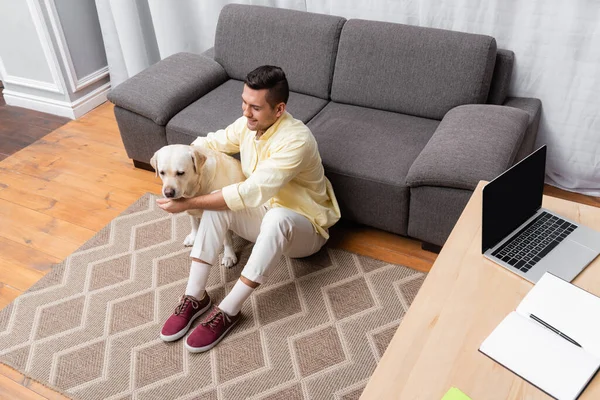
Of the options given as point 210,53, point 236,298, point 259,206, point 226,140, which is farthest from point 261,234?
point 210,53

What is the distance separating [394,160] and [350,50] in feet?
2.26

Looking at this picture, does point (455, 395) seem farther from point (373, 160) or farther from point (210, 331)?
point (373, 160)

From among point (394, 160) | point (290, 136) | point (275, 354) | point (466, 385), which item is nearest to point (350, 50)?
point (394, 160)

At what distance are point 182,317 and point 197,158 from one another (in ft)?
2.05

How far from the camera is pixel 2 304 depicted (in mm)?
2330

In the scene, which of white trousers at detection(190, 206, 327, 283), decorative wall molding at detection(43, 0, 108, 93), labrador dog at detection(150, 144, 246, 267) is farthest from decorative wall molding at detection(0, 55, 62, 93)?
white trousers at detection(190, 206, 327, 283)

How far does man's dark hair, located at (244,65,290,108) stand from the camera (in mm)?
1937

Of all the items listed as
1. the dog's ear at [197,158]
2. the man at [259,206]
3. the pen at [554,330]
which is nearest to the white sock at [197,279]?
the man at [259,206]

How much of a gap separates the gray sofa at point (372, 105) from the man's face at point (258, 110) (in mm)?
453

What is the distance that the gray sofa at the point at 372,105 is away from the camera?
2238 mm

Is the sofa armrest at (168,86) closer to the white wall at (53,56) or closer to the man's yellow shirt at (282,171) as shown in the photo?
the man's yellow shirt at (282,171)

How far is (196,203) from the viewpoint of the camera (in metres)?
2.08

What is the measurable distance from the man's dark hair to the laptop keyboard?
96cm

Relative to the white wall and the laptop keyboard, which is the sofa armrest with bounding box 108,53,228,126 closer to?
the white wall
